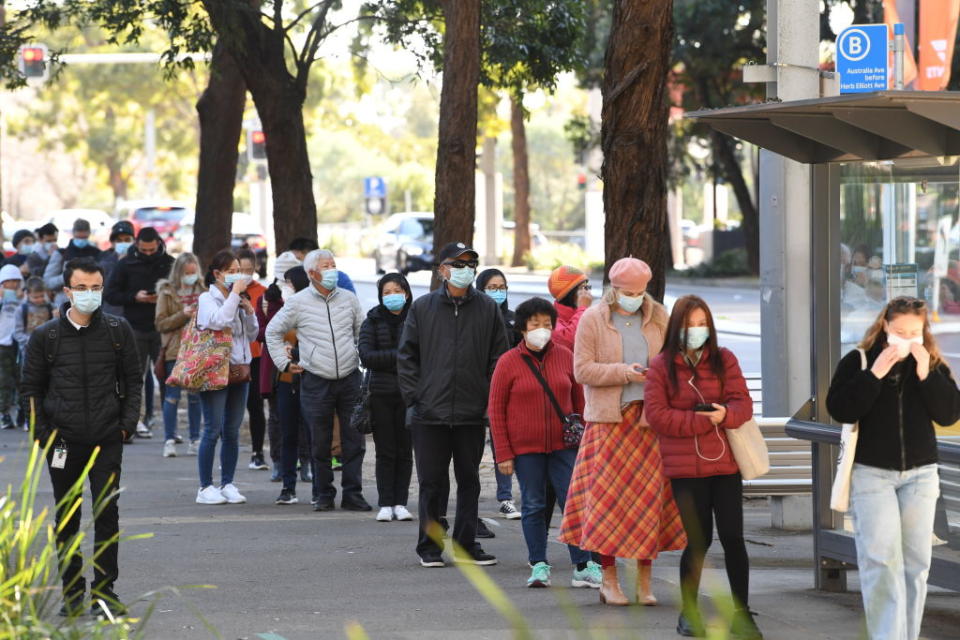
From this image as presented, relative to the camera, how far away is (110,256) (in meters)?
17.3

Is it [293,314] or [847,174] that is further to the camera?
[293,314]

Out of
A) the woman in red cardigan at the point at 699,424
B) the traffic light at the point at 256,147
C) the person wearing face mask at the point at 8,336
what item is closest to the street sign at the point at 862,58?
the woman in red cardigan at the point at 699,424

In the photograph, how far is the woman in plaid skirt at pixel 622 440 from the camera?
328 inches

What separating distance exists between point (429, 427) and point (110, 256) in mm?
8484

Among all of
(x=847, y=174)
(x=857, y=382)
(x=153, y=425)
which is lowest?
(x=153, y=425)

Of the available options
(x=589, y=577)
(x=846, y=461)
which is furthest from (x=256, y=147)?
(x=846, y=461)

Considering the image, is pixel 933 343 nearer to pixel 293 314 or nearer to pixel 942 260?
pixel 942 260

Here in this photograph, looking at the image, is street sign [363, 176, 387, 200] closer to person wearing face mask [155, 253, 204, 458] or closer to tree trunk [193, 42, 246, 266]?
tree trunk [193, 42, 246, 266]

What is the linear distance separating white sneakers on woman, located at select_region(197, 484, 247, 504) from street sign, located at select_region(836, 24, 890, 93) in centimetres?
555

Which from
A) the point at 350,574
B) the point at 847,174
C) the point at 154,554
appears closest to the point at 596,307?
the point at 847,174

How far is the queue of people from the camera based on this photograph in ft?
22.8

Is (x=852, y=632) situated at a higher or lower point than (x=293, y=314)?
lower

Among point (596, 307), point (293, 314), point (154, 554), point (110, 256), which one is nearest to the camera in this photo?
point (596, 307)

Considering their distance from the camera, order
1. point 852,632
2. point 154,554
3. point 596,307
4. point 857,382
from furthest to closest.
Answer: point 154,554, point 596,307, point 852,632, point 857,382
